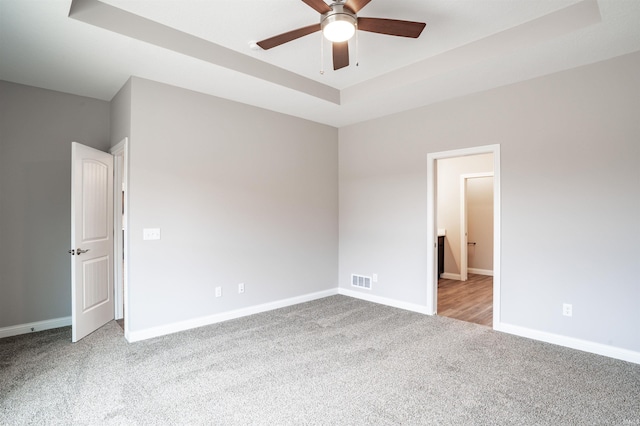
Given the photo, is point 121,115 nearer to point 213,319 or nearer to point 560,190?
point 213,319

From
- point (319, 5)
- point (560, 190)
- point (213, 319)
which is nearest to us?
point (319, 5)

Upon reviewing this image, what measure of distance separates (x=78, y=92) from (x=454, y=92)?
4326 mm

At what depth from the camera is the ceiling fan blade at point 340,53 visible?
2574 millimetres

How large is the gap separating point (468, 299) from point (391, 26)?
164 inches

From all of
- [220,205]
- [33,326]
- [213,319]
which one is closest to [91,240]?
[33,326]

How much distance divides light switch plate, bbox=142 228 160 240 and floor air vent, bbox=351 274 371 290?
289 centimetres

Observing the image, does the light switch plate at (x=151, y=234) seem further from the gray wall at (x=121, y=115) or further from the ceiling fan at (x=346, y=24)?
the ceiling fan at (x=346, y=24)

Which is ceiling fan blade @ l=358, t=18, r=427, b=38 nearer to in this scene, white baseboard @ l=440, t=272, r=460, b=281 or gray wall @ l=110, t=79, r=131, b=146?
gray wall @ l=110, t=79, r=131, b=146

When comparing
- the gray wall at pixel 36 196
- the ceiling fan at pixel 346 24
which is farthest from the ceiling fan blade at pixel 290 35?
the gray wall at pixel 36 196

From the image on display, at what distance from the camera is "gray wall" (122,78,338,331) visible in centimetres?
348

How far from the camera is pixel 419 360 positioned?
299 cm

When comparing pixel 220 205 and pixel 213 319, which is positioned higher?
pixel 220 205

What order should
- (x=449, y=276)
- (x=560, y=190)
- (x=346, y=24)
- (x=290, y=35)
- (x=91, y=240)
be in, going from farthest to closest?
1. (x=449, y=276)
2. (x=91, y=240)
3. (x=560, y=190)
4. (x=290, y=35)
5. (x=346, y=24)

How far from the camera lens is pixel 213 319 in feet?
13.0
